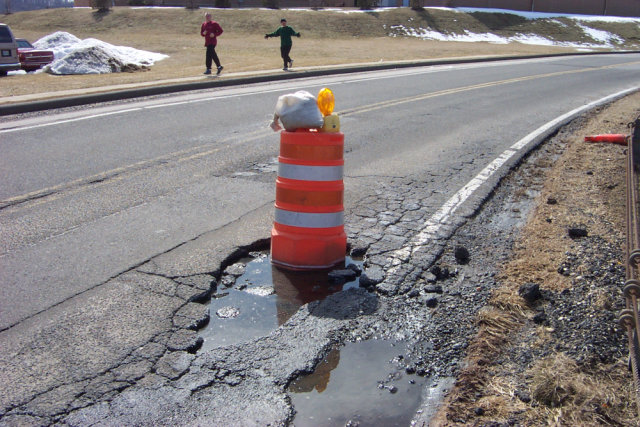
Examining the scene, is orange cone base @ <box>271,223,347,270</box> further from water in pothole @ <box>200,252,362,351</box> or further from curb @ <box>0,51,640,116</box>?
curb @ <box>0,51,640,116</box>

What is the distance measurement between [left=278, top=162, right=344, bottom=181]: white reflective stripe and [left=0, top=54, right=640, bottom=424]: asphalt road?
0.79 m

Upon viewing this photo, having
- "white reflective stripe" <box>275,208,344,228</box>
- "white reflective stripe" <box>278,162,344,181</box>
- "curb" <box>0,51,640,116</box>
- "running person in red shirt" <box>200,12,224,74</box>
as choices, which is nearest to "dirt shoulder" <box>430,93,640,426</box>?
"white reflective stripe" <box>275,208,344,228</box>

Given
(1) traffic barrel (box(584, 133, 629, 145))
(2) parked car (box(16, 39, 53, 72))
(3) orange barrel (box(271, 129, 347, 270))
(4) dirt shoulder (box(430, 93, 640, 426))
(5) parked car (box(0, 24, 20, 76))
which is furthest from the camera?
(2) parked car (box(16, 39, 53, 72))

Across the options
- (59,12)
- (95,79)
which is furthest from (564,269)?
(59,12)

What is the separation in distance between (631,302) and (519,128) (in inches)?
318

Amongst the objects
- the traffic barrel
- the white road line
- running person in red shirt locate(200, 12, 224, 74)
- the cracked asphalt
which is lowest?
the cracked asphalt

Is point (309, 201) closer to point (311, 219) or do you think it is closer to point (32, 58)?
point (311, 219)

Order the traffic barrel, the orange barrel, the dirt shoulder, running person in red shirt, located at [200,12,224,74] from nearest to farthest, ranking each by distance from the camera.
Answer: the dirt shoulder, the orange barrel, the traffic barrel, running person in red shirt, located at [200,12,224,74]

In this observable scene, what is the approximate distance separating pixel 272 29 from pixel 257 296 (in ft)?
112

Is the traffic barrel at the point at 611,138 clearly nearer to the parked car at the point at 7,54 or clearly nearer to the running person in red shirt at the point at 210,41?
the running person in red shirt at the point at 210,41

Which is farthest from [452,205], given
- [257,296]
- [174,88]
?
[174,88]

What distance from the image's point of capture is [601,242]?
17.3 ft

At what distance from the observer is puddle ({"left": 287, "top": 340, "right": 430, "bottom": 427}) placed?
10.3ft

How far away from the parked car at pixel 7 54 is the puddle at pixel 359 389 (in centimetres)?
2049
